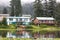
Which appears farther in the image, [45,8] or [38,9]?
[45,8]

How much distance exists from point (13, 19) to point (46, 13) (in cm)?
1202

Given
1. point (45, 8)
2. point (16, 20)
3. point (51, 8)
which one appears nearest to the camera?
point (16, 20)

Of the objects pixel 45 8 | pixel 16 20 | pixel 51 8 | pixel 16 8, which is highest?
pixel 16 8

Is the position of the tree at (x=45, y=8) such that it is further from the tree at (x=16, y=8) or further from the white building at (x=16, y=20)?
the tree at (x=16, y=8)

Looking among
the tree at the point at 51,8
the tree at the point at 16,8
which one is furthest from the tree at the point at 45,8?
the tree at the point at 16,8

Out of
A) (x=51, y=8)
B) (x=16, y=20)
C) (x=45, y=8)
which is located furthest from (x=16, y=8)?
(x=51, y=8)

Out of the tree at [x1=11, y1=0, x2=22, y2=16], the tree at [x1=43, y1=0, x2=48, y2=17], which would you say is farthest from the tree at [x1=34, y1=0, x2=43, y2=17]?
the tree at [x1=11, y1=0, x2=22, y2=16]

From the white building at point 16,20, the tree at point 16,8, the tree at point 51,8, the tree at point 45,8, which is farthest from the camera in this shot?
the tree at point 45,8

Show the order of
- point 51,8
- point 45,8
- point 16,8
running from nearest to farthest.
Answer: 1. point 51,8
2. point 16,8
3. point 45,8

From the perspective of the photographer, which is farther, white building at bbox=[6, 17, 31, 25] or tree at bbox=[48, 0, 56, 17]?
tree at bbox=[48, 0, 56, 17]

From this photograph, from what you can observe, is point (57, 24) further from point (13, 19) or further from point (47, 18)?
point (13, 19)

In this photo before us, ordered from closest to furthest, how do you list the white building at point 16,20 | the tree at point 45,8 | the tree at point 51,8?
the white building at point 16,20
the tree at point 51,8
the tree at point 45,8

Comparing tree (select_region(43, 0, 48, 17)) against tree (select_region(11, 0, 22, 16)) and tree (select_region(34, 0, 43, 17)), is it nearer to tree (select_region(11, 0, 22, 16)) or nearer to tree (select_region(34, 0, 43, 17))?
tree (select_region(34, 0, 43, 17))

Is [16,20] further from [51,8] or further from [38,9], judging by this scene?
[51,8]
